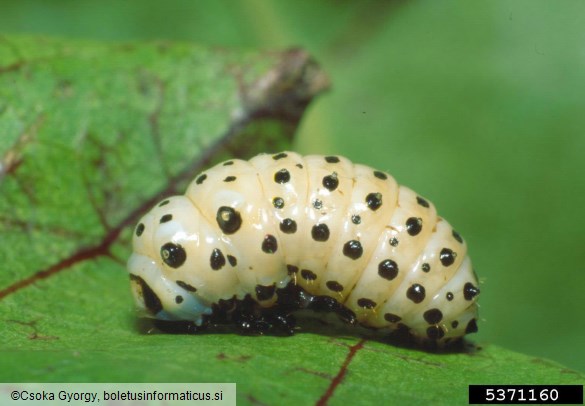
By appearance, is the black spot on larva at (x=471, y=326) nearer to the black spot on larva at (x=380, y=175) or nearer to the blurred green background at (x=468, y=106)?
the black spot on larva at (x=380, y=175)

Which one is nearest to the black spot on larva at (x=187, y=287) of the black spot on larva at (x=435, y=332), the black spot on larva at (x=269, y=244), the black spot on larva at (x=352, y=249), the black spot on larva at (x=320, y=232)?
the black spot on larva at (x=269, y=244)

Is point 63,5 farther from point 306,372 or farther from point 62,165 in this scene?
point 306,372

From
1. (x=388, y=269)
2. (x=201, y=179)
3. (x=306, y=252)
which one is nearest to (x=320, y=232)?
(x=306, y=252)

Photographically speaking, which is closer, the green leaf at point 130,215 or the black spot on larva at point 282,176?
the green leaf at point 130,215

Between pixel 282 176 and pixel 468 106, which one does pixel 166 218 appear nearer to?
pixel 282 176

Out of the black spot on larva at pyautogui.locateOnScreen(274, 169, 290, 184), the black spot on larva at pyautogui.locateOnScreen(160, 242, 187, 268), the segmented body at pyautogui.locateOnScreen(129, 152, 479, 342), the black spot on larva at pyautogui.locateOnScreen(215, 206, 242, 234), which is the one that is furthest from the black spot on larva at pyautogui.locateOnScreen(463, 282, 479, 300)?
the black spot on larva at pyautogui.locateOnScreen(160, 242, 187, 268)

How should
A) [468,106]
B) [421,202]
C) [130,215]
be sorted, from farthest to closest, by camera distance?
[468,106] < [130,215] < [421,202]

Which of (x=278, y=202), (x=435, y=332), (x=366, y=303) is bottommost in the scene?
(x=435, y=332)
